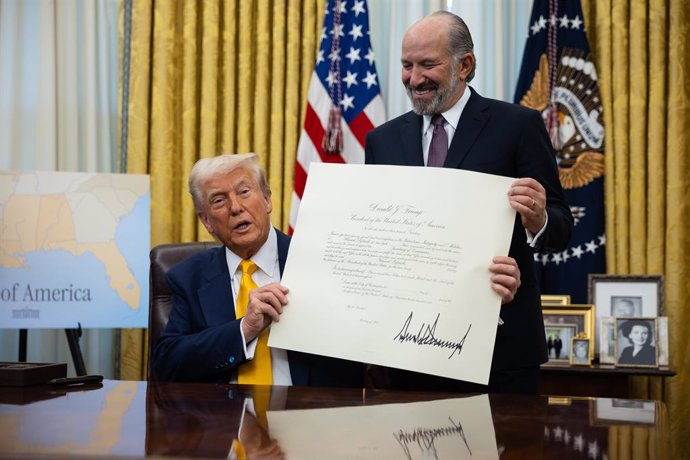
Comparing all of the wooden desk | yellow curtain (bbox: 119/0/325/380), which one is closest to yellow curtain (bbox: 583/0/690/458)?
the wooden desk

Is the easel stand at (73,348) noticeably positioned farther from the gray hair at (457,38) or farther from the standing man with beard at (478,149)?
the gray hair at (457,38)

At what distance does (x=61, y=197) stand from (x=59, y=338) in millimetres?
1060

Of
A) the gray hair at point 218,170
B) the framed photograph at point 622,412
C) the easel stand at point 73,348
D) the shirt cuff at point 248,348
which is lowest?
the easel stand at point 73,348

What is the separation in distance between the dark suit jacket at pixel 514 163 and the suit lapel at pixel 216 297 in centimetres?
60

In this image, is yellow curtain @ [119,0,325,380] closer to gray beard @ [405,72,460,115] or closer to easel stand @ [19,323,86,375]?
easel stand @ [19,323,86,375]

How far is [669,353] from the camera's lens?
4.15 metres

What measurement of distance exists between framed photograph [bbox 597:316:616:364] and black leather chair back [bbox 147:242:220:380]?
2042 millimetres

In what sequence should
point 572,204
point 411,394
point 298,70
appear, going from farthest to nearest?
point 298,70 → point 572,204 → point 411,394

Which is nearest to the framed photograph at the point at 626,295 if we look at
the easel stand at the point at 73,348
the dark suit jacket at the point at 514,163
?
the dark suit jacket at the point at 514,163

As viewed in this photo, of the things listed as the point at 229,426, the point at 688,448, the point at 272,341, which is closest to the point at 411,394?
the point at 272,341

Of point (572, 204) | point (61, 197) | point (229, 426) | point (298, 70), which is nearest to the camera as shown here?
point (229, 426)

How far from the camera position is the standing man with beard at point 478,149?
2303 millimetres

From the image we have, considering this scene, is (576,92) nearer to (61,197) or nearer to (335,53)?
(335,53)

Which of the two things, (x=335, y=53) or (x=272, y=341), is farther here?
(x=335, y=53)
